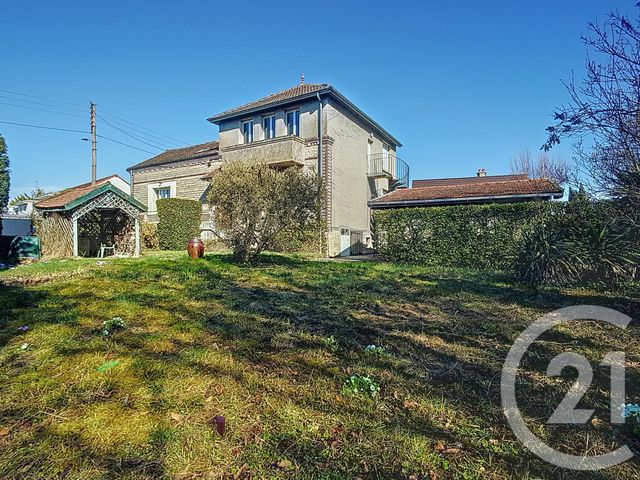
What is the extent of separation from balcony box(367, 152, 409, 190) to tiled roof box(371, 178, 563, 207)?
4.98 metres

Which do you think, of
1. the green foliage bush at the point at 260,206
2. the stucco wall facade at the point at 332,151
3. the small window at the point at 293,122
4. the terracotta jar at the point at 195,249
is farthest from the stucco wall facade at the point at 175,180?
the green foliage bush at the point at 260,206

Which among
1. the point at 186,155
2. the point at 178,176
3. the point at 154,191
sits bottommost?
the point at 154,191

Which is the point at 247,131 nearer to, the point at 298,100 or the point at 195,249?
the point at 298,100

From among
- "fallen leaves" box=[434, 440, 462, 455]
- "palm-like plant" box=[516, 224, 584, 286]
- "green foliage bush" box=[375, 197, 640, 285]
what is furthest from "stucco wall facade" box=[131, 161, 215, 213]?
"fallen leaves" box=[434, 440, 462, 455]

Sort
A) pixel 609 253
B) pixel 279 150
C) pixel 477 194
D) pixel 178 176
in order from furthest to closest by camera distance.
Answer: pixel 178 176, pixel 279 150, pixel 477 194, pixel 609 253

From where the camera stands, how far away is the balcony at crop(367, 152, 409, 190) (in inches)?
846

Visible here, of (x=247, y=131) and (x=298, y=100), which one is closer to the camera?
(x=298, y=100)

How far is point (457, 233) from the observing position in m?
11.9

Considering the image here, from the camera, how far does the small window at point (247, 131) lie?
63.6ft

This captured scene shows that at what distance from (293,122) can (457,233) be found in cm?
1064

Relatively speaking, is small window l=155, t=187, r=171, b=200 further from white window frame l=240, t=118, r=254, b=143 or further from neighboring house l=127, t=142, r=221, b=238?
white window frame l=240, t=118, r=254, b=143

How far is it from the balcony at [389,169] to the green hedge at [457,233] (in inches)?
343

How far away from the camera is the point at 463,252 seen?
1180 cm

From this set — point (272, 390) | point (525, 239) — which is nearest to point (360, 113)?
point (525, 239)
